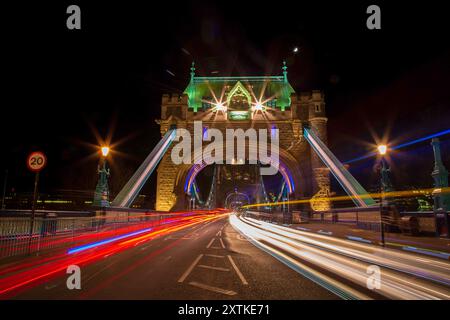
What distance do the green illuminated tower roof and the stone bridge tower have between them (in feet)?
0.48

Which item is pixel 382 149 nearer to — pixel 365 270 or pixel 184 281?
pixel 365 270

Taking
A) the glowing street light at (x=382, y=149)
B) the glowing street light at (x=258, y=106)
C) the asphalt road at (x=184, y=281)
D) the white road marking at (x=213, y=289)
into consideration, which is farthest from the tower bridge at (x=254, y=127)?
the white road marking at (x=213, y=289)

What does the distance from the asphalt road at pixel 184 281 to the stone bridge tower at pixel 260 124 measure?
75.0ft

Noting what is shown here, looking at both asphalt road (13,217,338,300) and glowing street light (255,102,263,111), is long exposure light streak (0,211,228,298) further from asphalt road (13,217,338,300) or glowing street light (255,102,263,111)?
glowing street light (255,102,263,111)

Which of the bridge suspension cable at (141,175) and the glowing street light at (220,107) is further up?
the glowing street light at (220,107)

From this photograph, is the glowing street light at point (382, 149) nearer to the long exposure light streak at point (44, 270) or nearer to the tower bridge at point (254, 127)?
the long exposure light streak at point (44, 270)

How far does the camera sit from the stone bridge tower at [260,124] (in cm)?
3003

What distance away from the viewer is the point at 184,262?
719cm

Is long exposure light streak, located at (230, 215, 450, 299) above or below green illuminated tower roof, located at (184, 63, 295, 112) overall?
below

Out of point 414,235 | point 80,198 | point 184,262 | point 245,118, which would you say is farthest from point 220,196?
point 184,262

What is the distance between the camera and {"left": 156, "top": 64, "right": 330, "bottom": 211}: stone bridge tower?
1182 inches

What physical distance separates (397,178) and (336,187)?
56.4 ft

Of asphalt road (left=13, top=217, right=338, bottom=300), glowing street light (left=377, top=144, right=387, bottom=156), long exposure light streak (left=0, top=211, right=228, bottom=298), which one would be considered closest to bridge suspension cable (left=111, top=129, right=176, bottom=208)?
long exposure light streak (left=0, top=211, right=228, bottom=298)

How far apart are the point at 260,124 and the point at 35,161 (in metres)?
25.4
